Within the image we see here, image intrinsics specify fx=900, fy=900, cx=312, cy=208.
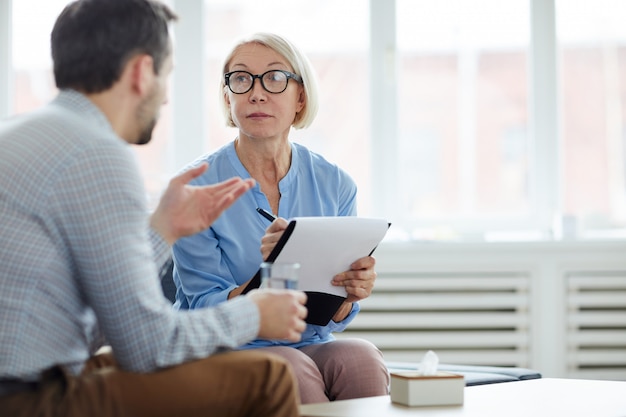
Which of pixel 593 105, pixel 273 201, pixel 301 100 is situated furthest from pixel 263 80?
pixel 593 105

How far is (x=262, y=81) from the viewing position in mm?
2268

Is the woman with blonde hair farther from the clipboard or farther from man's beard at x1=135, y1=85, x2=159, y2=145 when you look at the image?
man's beard at x1=135, y1=85, x2=159, y2=145

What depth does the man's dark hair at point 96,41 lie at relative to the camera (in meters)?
1.42

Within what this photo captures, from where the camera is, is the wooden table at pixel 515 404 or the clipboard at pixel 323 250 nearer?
the wooden table at pixel 515 404

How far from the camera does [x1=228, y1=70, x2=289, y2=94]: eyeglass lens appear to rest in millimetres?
2271

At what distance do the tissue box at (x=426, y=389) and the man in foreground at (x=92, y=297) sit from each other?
42 centimetres

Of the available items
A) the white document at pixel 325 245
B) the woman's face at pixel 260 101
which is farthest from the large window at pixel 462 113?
the white document at pixel 325 245

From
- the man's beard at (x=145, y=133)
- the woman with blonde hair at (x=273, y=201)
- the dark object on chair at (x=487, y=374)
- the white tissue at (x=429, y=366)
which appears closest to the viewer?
the man's beard at (x=145, y=133)

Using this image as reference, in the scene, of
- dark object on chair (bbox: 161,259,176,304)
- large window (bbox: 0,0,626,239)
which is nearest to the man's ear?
dark object on chair (bbox: 161,259,176,304)

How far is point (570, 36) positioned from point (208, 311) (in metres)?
2.92

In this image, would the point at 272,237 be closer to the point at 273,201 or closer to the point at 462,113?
the point at 273,201

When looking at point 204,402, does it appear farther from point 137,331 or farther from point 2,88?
point 2,88

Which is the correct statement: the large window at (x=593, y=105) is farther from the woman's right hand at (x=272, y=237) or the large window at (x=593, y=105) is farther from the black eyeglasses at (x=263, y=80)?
the woman's right hand at (x=272, y=237)

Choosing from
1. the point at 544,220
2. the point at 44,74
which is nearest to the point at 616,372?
the point at 544,220
